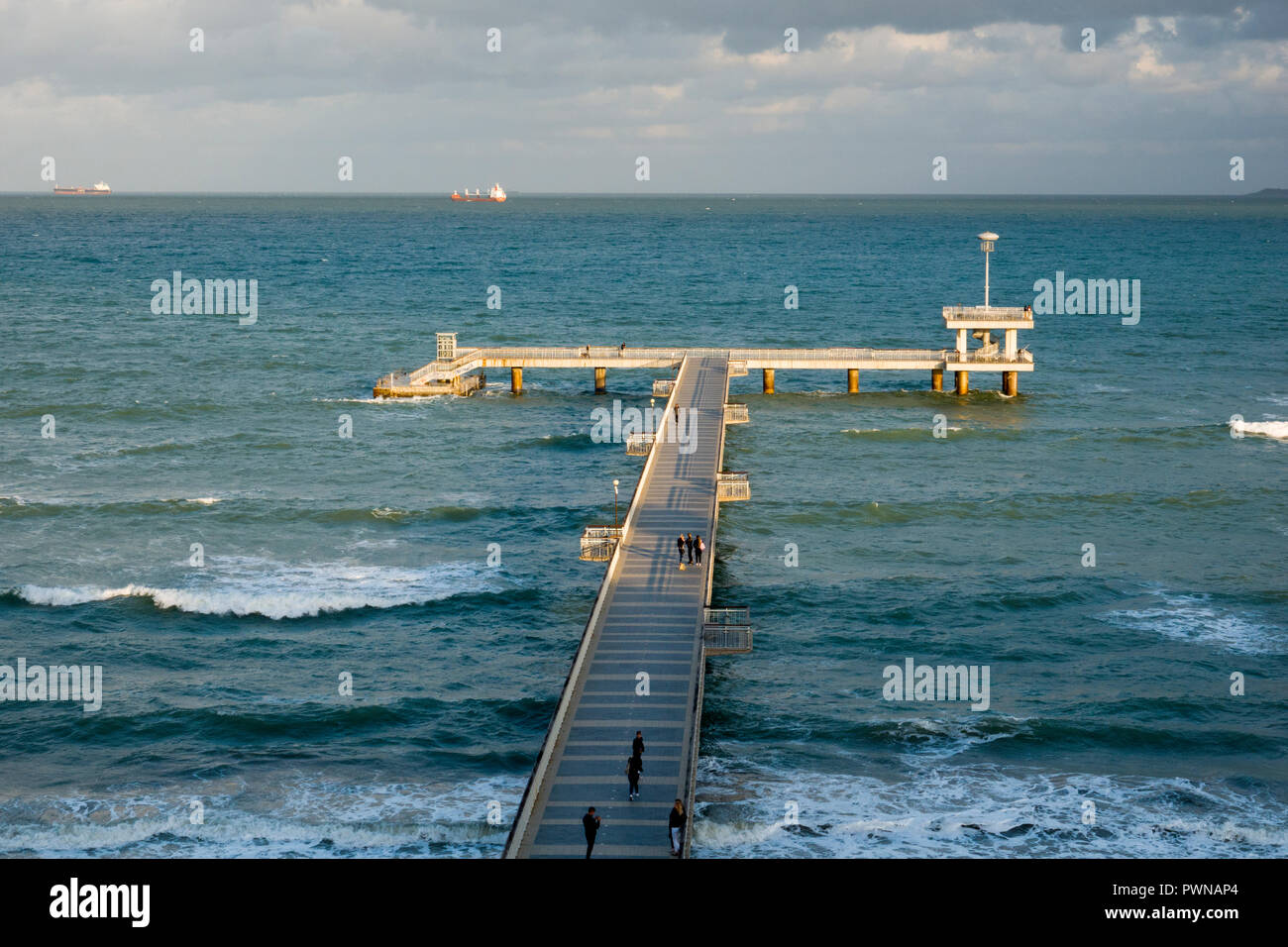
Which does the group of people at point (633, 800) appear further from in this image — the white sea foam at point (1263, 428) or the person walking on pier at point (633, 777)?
the white sea foam at point (1263, 428)

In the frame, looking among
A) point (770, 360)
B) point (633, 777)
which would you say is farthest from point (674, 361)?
point (633, 777)

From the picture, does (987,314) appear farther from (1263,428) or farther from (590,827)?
(590,827)

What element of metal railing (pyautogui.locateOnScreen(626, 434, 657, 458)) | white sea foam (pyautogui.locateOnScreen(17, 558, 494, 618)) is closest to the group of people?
white sea foam (pyautogui.locateOnScreen(17, 558, 494, 618))

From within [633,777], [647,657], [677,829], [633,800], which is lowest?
[633,800]

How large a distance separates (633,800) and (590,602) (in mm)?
16778

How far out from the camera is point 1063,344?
105m

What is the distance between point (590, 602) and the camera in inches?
1768

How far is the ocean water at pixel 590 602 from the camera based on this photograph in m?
31.3

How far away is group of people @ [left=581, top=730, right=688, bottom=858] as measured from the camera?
85.1 feet

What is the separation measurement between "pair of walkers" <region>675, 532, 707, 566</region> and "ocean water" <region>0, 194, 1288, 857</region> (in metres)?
2.75

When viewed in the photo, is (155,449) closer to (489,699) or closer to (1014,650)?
(489,699)

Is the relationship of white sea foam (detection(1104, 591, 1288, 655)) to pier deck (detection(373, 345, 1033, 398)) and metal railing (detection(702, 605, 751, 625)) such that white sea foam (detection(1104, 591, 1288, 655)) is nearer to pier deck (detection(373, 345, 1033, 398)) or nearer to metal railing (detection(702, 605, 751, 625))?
metal railing (detection(702, 605, 751, 625))

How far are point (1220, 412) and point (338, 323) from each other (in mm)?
70797

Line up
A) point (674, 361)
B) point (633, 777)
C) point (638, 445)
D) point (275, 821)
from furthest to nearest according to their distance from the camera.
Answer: point (674, 361) < point (638, 445) < point (275, 821) < point (633, 777)
